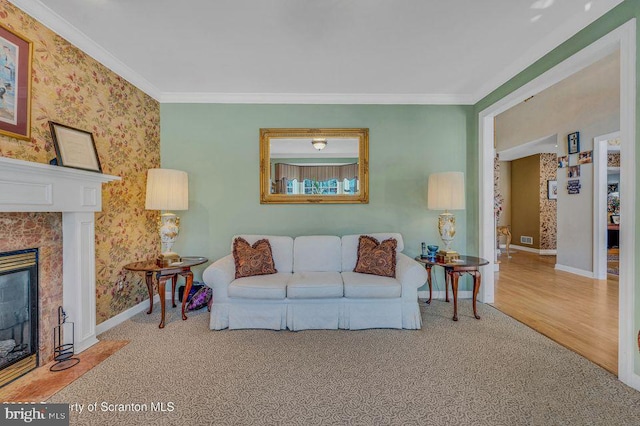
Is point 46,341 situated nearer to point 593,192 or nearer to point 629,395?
point 629,395

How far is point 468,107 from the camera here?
3.72 m

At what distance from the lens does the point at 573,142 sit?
5.06 m

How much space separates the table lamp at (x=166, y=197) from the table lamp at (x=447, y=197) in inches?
109

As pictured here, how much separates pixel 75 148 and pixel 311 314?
2474mm

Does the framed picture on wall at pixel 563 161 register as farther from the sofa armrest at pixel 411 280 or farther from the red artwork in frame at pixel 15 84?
the red artwork in frame at pixel 15 84

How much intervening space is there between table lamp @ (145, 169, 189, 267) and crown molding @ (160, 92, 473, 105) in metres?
1.19

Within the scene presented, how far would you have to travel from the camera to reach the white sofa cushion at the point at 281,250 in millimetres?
3215

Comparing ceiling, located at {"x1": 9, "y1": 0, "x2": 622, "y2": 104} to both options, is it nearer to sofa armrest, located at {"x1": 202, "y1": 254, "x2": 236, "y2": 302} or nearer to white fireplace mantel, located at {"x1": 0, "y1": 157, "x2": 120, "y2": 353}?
→ white fireplace mantel, located at {"x1": 0, "y1": 157, "x2": 120, "y2": 353}

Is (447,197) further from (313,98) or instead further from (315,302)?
(313,98)

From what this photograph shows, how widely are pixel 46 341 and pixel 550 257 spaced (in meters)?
8.88

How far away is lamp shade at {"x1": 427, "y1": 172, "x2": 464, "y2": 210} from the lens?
120 inches

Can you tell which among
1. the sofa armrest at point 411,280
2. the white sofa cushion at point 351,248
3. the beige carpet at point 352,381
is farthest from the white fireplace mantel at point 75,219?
the sofa armrest at point 411,280

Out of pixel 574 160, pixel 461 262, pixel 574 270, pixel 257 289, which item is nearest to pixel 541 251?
pixel 574 270

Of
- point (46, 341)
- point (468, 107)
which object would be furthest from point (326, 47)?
point (46, 341)
